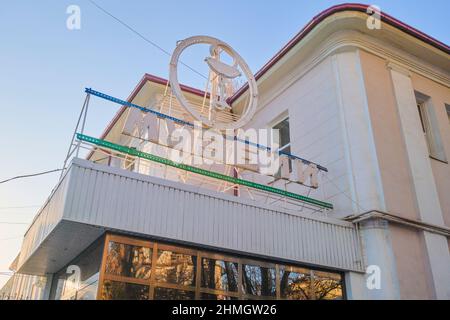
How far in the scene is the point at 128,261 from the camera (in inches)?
255

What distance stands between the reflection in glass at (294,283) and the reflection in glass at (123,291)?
8.43 ft

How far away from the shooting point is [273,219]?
26.2 feet

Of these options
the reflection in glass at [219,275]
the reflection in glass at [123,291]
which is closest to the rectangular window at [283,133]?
the reflection in glass at [219,275]

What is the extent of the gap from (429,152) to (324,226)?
4438mm

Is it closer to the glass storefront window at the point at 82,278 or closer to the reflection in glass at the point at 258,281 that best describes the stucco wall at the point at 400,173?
the reflection in glass at the point at 258,281

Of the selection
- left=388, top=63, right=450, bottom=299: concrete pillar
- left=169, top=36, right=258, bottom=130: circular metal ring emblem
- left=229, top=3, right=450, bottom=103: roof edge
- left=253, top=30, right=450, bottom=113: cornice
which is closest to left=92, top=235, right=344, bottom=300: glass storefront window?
left=388, top=63, right=450, bottom=299: concrete pillar

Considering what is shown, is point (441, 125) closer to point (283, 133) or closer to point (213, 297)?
point (283, 133)

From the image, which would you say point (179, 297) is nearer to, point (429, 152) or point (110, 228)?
point (110, 228)

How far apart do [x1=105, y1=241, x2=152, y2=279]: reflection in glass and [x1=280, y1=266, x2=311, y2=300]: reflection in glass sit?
2533mm

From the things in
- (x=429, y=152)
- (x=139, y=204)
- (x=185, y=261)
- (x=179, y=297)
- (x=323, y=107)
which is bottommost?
(x=179, y=297)

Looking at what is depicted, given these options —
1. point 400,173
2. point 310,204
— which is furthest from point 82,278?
point 400,173

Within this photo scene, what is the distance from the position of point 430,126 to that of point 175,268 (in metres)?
8.14

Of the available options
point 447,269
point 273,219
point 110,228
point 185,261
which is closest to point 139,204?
point 110,228

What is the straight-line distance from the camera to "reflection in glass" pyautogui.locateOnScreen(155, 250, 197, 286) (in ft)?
21.9
